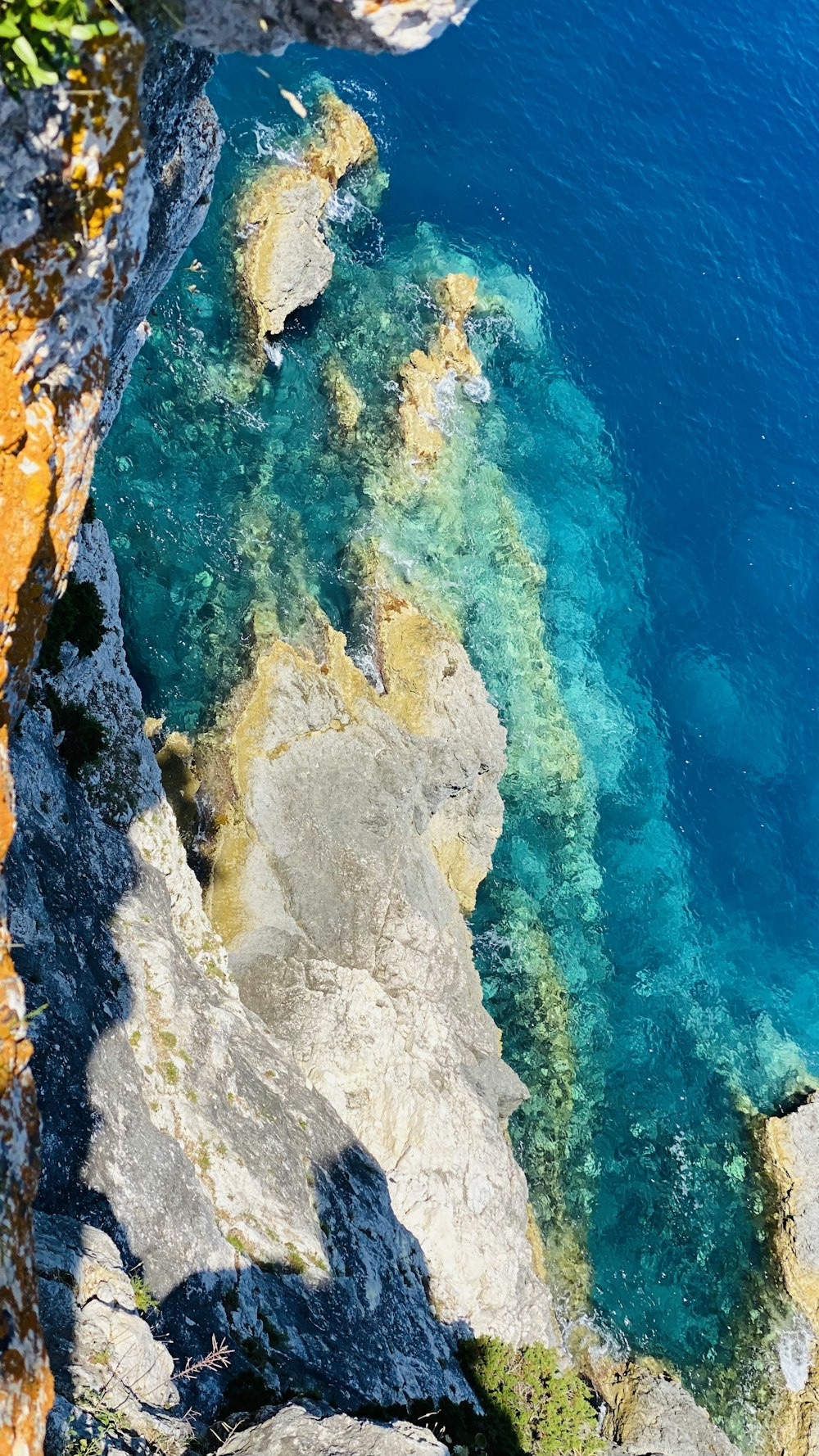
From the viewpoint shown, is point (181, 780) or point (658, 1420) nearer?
point (181, 780)

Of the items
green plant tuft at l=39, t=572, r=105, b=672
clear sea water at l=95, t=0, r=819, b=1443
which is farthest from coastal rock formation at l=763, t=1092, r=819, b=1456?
green plant tuft at l=39, t=572, r=105, b=672

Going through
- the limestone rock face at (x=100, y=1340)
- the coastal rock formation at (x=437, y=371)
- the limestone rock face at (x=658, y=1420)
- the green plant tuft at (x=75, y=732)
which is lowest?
the limestone rock face at (x=658, y=1420)

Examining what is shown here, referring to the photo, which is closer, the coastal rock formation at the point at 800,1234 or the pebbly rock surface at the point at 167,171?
the pebbly rock surface at the point at 167,171

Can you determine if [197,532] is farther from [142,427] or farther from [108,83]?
[108,83]

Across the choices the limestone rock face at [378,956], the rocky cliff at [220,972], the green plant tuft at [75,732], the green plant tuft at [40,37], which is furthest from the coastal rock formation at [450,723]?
the green plant tuft at [40,37]

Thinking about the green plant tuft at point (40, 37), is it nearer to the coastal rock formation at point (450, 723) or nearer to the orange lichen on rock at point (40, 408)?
the orange lichen on rock at point (40, 408)

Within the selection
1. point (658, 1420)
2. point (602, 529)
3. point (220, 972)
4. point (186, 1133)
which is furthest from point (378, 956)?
point (602, 529)

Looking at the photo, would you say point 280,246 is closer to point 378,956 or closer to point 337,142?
point 337,142

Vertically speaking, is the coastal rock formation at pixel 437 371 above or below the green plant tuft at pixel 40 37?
below

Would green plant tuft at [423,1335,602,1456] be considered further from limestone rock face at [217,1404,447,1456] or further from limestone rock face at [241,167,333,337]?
limestone rock face at [241,167,333,337]
